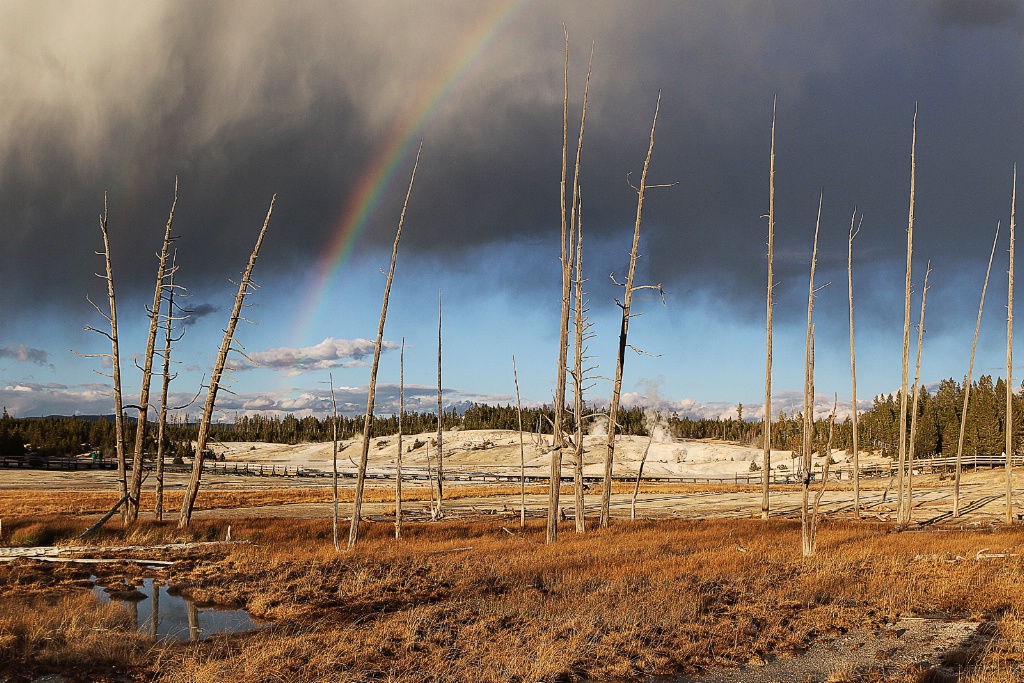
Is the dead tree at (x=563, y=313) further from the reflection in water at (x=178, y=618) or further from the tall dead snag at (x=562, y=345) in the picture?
the reflection in water at (x=178, y=618)

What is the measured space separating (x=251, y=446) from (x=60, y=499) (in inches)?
4835

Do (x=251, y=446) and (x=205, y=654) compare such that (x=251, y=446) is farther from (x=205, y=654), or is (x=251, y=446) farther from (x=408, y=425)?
(x=205, y=654)

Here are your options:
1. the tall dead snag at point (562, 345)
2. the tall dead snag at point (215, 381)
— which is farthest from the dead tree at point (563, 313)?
the tall dead snag at point (215, 381)

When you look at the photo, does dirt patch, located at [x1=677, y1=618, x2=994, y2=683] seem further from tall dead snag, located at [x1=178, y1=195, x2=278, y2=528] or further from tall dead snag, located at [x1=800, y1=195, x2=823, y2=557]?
tall dead snag, located at [x1=178, y1=195, x2=278, y2=528]

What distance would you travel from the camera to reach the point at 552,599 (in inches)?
569

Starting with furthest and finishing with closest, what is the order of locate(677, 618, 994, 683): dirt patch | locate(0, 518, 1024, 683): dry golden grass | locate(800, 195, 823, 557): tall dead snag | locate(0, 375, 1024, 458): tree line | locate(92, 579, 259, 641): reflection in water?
1. locate(0, 375, 1024, 458): tree line
2. locate(800, 195, 823, 557): tall dead snag
3. locate(92, 579, 259, 641): reflection in water
4. locate(0, 518, 1024, 683): dry golden grass
5. locate(677, 618, 994, 683): dirt patch

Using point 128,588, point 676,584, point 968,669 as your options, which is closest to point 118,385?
point 128,588

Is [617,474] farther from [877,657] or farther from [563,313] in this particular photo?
[877,657]

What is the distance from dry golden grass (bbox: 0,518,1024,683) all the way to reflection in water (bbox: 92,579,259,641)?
522 millimetres

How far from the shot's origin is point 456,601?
1426 centimetres

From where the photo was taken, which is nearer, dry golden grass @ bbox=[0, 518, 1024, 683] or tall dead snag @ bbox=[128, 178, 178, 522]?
dry golden grass @ bbox=[0, 518, 1024, 683]

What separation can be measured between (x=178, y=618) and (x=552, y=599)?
733 centimetres

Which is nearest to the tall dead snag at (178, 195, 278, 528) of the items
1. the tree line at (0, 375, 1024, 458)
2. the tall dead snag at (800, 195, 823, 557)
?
the tree line at (0, 375, 1024, 458)

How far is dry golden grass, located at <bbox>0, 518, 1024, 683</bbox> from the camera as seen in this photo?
33.4 ft
